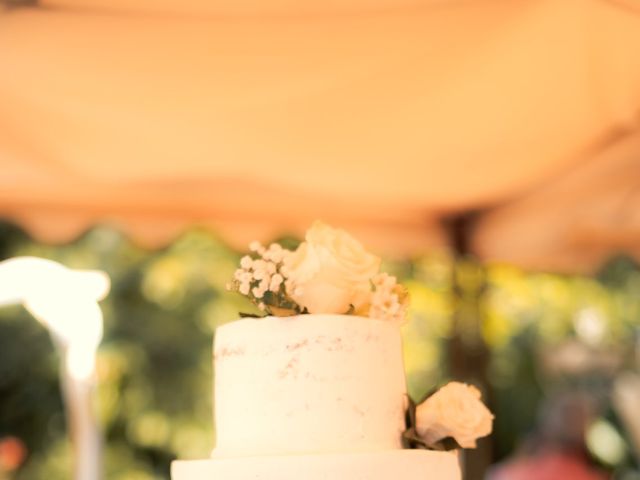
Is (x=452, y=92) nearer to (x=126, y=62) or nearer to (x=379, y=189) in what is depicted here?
(x=379, y=189)

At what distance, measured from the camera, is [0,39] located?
9.62 ft

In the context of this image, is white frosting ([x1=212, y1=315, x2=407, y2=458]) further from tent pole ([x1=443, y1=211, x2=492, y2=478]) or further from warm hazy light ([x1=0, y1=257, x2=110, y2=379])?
tent pole ([x1=443, y1=211, x2=492, y2=478])

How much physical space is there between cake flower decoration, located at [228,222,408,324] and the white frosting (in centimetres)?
6

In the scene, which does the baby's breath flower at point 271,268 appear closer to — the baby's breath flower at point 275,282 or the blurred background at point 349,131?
the baby's breath flower at point 275,282

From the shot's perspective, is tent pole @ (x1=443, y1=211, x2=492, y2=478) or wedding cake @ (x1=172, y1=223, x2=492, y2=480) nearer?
wedding cake @ (x1=172, y1=223, x2=492, y2=480)

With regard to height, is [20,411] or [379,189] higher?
[379,189]

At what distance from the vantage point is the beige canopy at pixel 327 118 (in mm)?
2912

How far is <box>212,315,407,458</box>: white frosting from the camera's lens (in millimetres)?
2234

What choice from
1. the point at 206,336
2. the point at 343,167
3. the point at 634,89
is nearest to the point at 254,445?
the point at 343,167

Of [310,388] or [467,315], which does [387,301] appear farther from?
[467,315]

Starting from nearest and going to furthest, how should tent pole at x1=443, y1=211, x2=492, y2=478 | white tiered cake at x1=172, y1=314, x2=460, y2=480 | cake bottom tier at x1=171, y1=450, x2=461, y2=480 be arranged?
cake bottom tier at x1=171, y1=450, x2=461, y2=480, white tiered cake at x1=172, y1=314, x2=460, y2=480, tent pole at x1=443, y1=211, x2=492, y2=478

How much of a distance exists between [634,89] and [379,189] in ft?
3.75

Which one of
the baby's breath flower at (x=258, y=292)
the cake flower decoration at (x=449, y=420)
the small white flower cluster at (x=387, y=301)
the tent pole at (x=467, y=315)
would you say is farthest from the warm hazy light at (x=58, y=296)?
the tent pole at (x=467, y=315)

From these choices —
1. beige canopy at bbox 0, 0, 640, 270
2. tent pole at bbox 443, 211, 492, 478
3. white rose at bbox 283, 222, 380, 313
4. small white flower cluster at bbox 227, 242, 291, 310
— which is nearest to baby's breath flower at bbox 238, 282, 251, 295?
small white flower cluster at bbox 227, 242, 291, 310
